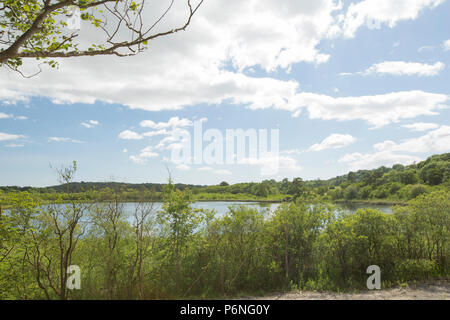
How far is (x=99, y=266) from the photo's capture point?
7.00 m

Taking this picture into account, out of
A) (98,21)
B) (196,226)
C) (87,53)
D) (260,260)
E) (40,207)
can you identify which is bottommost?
(260,260)

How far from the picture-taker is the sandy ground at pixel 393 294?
7.29 m

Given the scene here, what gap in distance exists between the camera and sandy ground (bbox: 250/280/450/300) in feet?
23.9

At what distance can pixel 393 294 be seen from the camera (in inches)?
298

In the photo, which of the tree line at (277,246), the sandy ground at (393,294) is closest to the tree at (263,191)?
the tree line at (277,246)

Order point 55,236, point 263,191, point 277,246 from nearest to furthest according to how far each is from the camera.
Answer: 1. point 55,236
2. point 277,246
3. point 263,191

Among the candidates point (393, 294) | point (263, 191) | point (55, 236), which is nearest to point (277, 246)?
point (393, 294)

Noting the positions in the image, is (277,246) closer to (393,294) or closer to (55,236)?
(393,294)

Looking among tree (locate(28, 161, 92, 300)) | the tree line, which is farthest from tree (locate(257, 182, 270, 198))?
tree (locate(28, 161, 92, 300))

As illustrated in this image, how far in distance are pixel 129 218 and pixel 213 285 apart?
3.20 m

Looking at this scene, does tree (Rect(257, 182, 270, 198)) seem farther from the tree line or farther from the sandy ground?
the sandy ground
